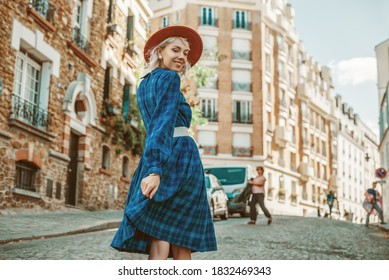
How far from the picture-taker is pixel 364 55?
5.76 metres

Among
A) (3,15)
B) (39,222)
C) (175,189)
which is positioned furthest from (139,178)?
(3,15)

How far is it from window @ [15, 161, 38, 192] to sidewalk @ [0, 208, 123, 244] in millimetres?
319

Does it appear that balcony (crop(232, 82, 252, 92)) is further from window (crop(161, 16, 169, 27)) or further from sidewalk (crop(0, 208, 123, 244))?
window (crop(161, 16, 169, 27))

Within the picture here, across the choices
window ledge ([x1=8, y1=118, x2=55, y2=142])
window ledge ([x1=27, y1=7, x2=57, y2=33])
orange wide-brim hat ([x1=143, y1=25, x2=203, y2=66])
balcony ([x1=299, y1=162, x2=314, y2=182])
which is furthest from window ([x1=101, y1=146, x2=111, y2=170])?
orange wide-brim hat ([x1=143, y1=25, x2=203, y2=66])

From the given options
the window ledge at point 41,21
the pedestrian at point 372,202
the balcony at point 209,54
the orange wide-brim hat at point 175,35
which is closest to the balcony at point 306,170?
the pedestrian at point 372,202

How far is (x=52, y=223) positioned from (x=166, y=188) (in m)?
3.95

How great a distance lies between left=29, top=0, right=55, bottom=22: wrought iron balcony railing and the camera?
6933mm

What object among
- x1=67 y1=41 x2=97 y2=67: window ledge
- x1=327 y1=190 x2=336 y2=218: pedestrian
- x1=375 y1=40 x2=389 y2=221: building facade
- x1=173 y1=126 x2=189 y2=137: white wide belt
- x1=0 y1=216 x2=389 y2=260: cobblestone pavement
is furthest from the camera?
x1=327 y1=190 x2=336 y2=218: pedestrian

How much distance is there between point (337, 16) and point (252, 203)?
406 centimetres

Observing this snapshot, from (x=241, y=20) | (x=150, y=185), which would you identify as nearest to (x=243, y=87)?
(x=241, y=20)

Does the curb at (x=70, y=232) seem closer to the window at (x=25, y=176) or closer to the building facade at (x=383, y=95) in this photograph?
the window at (x=25, y=176)

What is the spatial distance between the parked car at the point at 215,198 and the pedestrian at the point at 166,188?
6535mm

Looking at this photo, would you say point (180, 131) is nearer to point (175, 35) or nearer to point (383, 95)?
point (175, 35)
